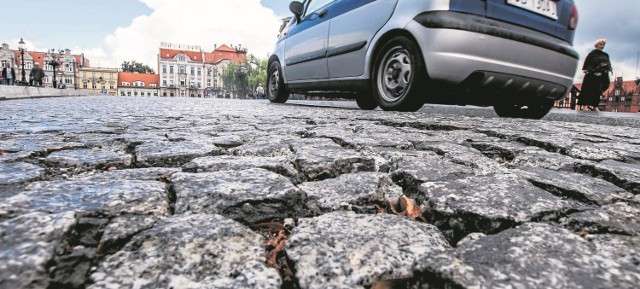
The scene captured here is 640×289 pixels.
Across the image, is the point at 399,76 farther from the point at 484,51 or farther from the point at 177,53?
the point at 177,53

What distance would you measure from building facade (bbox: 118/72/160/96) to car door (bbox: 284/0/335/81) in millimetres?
102833

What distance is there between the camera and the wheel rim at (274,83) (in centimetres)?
811

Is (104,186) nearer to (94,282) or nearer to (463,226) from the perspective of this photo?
(94,282)

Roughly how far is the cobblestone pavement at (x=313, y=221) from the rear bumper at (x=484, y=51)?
2346 mm

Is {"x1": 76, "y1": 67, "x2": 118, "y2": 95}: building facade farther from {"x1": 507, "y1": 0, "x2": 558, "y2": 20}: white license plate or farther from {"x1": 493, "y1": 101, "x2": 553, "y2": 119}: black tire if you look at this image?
{"x1": 507, "y1": 0, "x2": 558, "y2": 20}: white license plate

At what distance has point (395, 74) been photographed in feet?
15.4

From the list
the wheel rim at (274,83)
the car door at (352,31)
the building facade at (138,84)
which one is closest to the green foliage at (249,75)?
the building facade at (138,84)

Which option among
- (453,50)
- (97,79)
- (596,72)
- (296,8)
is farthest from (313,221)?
(97,79)

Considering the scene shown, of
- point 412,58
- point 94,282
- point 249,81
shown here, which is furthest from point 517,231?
point 249,81

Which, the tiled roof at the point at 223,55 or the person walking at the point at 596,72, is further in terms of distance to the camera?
the tiled roof at the point at 223,55

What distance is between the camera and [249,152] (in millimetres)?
1998

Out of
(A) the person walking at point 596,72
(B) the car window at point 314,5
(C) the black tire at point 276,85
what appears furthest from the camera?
(A) the person walking at point 596,72

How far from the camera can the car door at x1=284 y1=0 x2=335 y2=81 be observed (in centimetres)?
580

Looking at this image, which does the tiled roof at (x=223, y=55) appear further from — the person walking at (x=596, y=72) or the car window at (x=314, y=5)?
the car window at (x=314, y=5)
